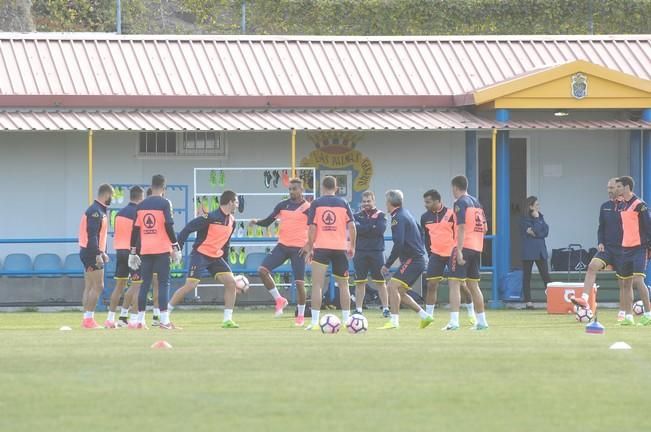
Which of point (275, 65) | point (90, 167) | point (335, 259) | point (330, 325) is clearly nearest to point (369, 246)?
point (335, 259)

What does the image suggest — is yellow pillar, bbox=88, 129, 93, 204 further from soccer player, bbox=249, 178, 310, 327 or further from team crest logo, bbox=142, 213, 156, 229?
team crest logo, bbox=142, 213, 156, 229

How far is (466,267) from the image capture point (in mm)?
19234

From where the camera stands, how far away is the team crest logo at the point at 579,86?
27.1m

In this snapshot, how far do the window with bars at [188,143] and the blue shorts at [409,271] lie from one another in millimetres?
8419

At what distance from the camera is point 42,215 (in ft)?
89.7

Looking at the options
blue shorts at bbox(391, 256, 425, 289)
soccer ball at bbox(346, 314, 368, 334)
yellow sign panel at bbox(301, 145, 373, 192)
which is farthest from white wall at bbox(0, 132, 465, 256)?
soccer ball at bbox(346, 314, 368, 334)

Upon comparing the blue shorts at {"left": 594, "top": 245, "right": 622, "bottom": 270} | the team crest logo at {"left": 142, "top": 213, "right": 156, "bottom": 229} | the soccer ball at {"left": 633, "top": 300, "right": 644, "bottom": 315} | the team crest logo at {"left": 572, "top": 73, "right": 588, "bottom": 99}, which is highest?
the team crest logo at {"left": 572, "top": 73, "right": 588, "bottom": 99}

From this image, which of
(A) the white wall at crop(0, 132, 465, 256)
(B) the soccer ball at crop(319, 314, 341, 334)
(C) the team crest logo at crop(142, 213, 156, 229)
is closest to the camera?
(B) the soccer ball at crop(319, 314, 341, 334)

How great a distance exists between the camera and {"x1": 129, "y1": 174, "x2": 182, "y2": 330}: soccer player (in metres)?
19.4

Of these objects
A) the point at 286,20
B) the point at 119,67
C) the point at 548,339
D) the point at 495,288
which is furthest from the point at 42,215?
the point at 286,20

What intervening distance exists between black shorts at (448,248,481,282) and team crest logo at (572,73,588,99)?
8.52 meters

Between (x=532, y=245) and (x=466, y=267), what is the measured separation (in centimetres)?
797

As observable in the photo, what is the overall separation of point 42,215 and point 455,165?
7616 millimetres

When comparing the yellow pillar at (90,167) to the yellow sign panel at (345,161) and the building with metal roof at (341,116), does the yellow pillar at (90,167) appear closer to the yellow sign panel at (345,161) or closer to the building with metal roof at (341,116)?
the building with metal roof at (341,116)
